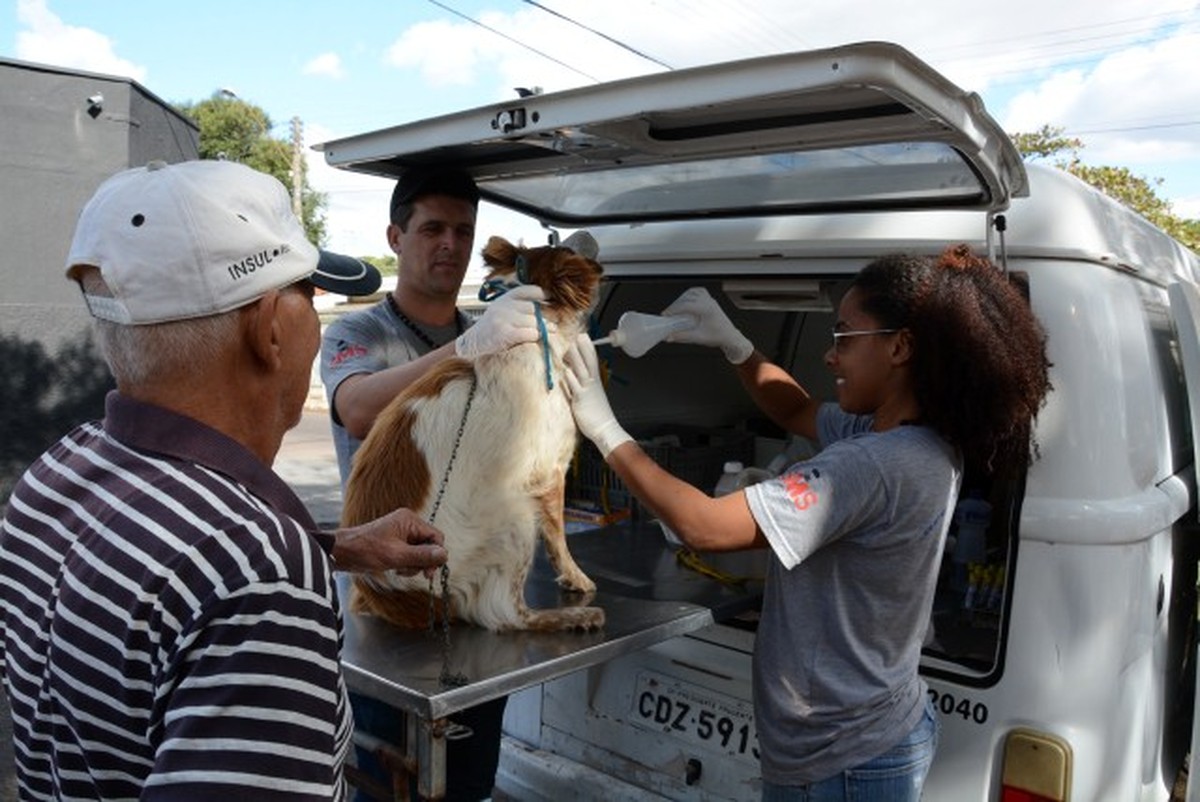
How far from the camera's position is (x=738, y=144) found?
234cm

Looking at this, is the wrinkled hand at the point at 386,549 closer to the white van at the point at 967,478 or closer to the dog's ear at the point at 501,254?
the dog's ear at the point at 501,254

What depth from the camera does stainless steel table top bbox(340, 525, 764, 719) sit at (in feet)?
5.90

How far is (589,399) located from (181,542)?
4.31ft

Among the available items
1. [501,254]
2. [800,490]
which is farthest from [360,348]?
[800,490]

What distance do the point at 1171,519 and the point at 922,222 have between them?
99cm

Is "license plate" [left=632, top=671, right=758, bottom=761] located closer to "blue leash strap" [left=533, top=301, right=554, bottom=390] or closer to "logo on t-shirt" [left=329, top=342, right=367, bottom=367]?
"blue leash strap" [left=533, top=301, right=554, bottom=390]

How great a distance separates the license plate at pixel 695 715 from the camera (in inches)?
95.4

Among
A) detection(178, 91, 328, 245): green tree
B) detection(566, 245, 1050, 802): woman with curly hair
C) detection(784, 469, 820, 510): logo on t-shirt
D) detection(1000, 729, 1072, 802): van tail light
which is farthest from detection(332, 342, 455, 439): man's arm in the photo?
detection(178, 91, 328, 245): green tree

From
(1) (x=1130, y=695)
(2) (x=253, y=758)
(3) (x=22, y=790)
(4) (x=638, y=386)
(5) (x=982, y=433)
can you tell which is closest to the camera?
(2) (x=253, y=758)

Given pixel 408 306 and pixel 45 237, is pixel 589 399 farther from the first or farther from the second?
pixel 45 237

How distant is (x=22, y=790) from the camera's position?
1171mm

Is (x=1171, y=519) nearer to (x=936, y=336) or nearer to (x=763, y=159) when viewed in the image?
(x=936, y=336)

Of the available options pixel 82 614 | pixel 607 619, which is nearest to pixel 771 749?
pixel 607 619

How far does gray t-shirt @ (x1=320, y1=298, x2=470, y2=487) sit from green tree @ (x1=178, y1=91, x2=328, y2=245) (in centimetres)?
3609
